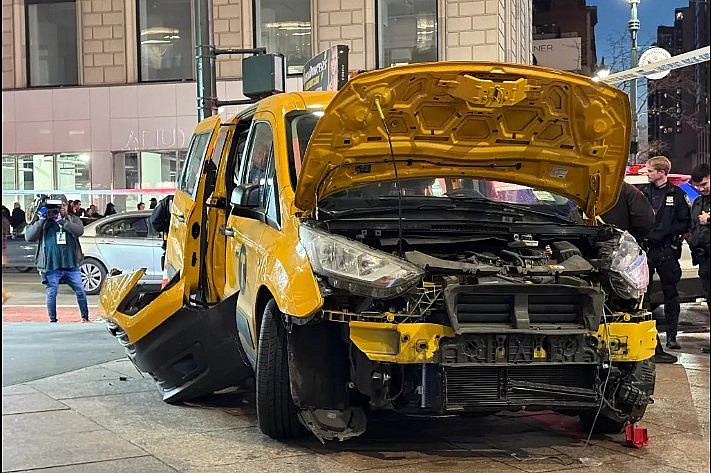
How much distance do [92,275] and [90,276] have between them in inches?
1.5

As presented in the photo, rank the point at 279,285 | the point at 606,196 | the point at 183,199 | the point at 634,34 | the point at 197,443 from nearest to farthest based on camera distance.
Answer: the point at 279,285 → the point at 197,443 → the point at 606,196 → the point at 183,199 → the point at 634,34

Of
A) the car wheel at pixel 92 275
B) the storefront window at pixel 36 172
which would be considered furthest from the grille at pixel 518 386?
the storefront window at pixel 36 172

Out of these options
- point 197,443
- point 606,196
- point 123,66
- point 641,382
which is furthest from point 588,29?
point 123,66

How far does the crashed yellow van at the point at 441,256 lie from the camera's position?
483cm

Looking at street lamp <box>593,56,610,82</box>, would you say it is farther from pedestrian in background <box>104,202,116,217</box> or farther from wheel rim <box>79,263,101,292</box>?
pedestrian in background <box>104,202,116,217</box>

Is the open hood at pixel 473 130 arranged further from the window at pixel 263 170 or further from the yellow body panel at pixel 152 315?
the yellow body panel at pixel 152 315

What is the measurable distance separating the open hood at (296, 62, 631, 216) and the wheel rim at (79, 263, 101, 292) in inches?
432

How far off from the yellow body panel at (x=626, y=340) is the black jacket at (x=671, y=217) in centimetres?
362

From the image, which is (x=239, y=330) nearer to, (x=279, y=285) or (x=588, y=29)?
(x=279, y=285)

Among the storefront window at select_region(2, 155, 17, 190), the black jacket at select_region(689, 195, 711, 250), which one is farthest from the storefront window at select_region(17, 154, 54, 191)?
the black jacket at select_region(689, 195, 711, 250)

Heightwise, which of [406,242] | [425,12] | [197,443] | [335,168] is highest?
[425,12]

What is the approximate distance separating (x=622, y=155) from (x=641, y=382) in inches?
56.2

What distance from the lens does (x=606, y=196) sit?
5957 millimetres

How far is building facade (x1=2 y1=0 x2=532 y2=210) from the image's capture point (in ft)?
67.9
